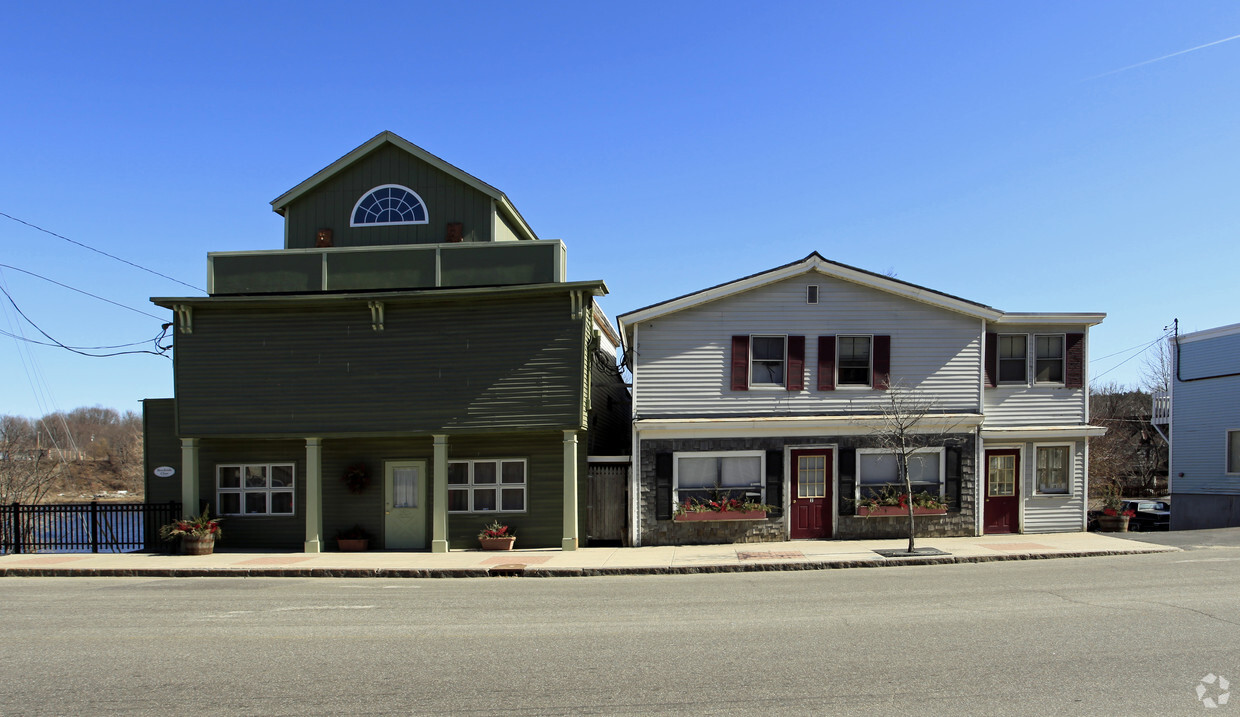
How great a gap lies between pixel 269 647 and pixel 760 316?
537 inches

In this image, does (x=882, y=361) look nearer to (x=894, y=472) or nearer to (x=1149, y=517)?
(x=894, y=472)

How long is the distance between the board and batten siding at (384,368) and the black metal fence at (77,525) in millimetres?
2368

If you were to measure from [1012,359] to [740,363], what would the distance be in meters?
6.66

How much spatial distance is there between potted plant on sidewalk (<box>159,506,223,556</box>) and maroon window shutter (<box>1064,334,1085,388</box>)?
20.3 m

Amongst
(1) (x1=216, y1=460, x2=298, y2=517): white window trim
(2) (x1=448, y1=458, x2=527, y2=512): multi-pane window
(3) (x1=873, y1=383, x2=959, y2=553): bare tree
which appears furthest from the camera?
(1) (x1=216, y1=460, x2=298, y2=517): white window trim

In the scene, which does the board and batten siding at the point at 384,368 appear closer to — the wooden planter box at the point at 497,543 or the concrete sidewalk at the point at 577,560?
the wooden planter box at the point at 497,543

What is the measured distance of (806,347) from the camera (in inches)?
798

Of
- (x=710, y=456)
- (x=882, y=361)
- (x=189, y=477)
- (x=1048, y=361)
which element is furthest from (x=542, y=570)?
(x=1048, y=361)

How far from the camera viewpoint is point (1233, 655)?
27.3ft

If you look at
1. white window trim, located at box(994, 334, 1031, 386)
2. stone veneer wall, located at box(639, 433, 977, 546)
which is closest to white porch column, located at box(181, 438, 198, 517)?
stone veneer wall, located at box(639, 433, 977, 546)

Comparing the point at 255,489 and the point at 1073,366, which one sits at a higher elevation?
the point at 1073,366

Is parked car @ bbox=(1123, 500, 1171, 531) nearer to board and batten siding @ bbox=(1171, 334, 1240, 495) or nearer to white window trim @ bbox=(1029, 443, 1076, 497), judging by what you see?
board and batten siding @ bbox=(1171, 334, 1240, 495)

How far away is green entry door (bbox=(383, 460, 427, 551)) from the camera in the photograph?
20522mm

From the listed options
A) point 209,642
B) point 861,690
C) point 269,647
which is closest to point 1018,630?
point 861,690
